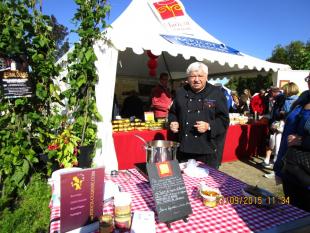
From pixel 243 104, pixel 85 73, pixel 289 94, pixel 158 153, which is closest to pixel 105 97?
pixel 85 73

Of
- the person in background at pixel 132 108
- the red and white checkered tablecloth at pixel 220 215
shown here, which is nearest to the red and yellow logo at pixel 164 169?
the red and white checkered tablecloth at pixel 220 215

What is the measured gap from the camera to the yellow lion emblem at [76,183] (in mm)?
1122

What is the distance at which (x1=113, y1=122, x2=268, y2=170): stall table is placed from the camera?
4.52m

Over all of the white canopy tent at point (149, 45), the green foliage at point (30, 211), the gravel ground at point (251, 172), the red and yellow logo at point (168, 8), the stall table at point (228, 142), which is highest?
the red and yellow logo at point (168, 8)

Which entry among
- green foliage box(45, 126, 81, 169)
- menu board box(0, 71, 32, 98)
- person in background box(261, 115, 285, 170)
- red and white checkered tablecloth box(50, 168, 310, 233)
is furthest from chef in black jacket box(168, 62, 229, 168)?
person in background box(261, 115, 285, 170)

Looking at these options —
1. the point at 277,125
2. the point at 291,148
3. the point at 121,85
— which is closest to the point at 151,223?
the point at 291,148

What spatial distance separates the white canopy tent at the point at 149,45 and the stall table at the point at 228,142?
0.38 meters

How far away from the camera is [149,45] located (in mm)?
3986

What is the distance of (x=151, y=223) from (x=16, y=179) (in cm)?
268

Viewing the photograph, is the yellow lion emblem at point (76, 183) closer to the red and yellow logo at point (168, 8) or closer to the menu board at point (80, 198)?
the menu board at point (80, 198)

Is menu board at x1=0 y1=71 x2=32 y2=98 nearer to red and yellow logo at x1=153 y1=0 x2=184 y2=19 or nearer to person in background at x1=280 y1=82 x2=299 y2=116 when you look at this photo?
red and yellow logo at x1=153 y1=0 x2=184 y2=19

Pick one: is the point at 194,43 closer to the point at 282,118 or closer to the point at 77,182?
the point at 282,118

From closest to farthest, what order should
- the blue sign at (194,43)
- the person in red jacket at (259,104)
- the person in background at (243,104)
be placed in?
the blue sign at (194,43)
the person in red jacket at (259,104)
the person in background at (243,104)

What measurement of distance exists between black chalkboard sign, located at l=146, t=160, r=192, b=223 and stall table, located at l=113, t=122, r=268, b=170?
298 centimetres
